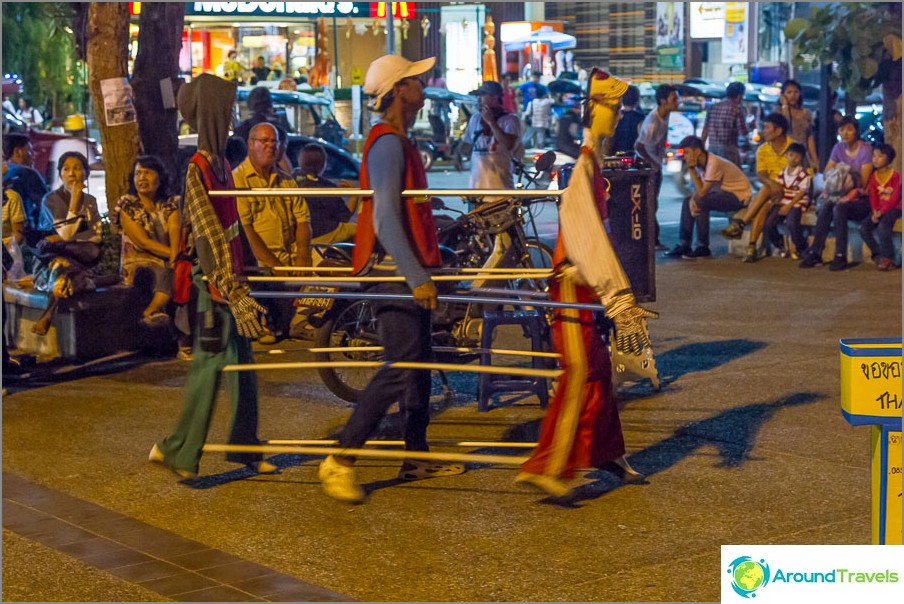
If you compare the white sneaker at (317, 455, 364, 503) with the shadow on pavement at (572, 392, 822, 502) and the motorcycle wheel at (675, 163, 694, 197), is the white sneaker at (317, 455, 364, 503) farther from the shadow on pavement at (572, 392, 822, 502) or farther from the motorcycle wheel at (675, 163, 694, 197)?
the motorcycle wheel at (675, 163, 694, 197)

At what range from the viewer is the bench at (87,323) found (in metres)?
10.1

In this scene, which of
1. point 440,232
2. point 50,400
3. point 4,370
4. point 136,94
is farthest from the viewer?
point 136,94

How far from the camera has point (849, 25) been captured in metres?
16.0

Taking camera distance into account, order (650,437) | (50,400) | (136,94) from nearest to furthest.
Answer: (650,437) → (50,400) → (136,94)

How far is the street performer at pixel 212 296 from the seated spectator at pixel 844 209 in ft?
28.1

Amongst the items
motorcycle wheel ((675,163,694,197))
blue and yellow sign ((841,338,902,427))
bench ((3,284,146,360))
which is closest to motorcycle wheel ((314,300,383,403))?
bench ((3,284,146,360))

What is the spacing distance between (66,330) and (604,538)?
18.1 ft

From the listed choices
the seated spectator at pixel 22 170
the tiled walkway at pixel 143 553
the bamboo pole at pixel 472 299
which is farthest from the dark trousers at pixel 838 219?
the tiled walkway at pixel 143 553

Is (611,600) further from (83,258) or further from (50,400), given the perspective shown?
(83,258)

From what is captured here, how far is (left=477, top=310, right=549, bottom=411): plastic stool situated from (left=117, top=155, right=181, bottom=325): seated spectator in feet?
9.47

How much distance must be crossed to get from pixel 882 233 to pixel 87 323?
7856mm

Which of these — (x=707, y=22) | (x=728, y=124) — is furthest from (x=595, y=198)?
(x=707, y=22)

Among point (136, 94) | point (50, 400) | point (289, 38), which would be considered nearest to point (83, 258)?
point (50, 400)

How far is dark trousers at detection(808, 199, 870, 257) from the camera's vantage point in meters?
14.0
